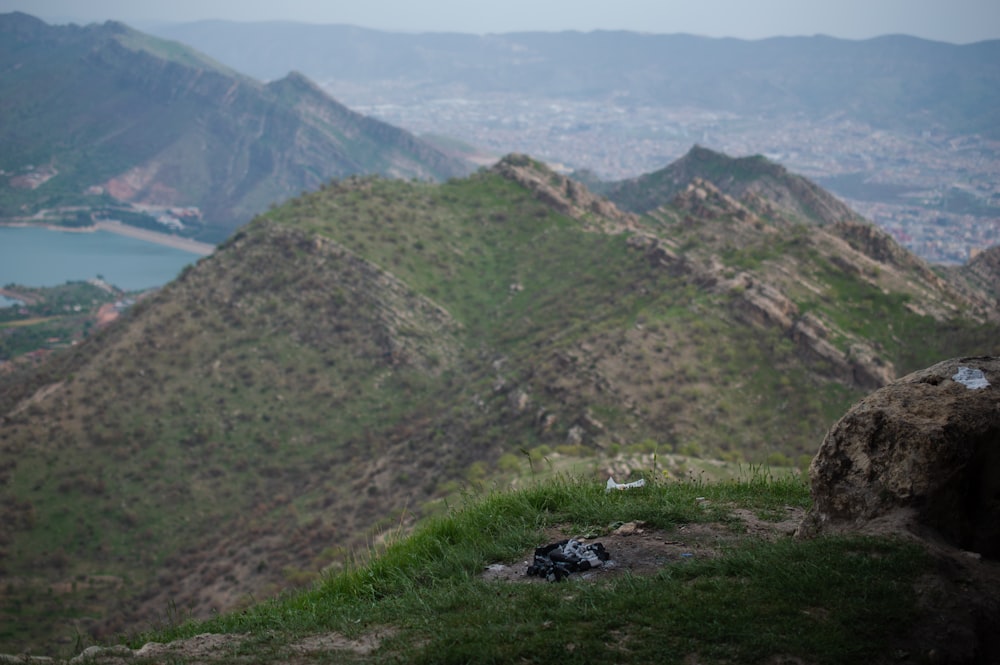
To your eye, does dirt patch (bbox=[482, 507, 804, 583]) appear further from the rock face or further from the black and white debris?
the rock face

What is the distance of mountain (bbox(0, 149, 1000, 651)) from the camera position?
1084 inches

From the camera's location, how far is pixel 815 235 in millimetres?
38750

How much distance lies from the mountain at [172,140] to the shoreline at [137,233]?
5.76m

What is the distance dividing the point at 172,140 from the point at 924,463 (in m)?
180

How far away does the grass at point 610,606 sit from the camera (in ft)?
17.6

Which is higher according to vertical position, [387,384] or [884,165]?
[884,165]

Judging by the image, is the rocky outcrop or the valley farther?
the rocky outcrop

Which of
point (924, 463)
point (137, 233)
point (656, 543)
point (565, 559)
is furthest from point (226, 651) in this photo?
point (137, 233)

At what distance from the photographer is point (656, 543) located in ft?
24.9

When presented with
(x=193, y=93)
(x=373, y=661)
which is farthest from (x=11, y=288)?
(x=373, y=661)

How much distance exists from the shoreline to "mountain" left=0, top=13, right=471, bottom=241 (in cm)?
576

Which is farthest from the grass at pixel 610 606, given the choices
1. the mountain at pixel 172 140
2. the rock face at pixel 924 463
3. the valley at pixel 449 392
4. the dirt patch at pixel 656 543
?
the mountain at pixel 172 140

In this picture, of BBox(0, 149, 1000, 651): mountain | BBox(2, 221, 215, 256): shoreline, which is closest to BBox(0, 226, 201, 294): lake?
BBox(2, 221, 215, 256): shoreline

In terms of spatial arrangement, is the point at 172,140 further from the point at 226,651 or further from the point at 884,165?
the point at 226,651
